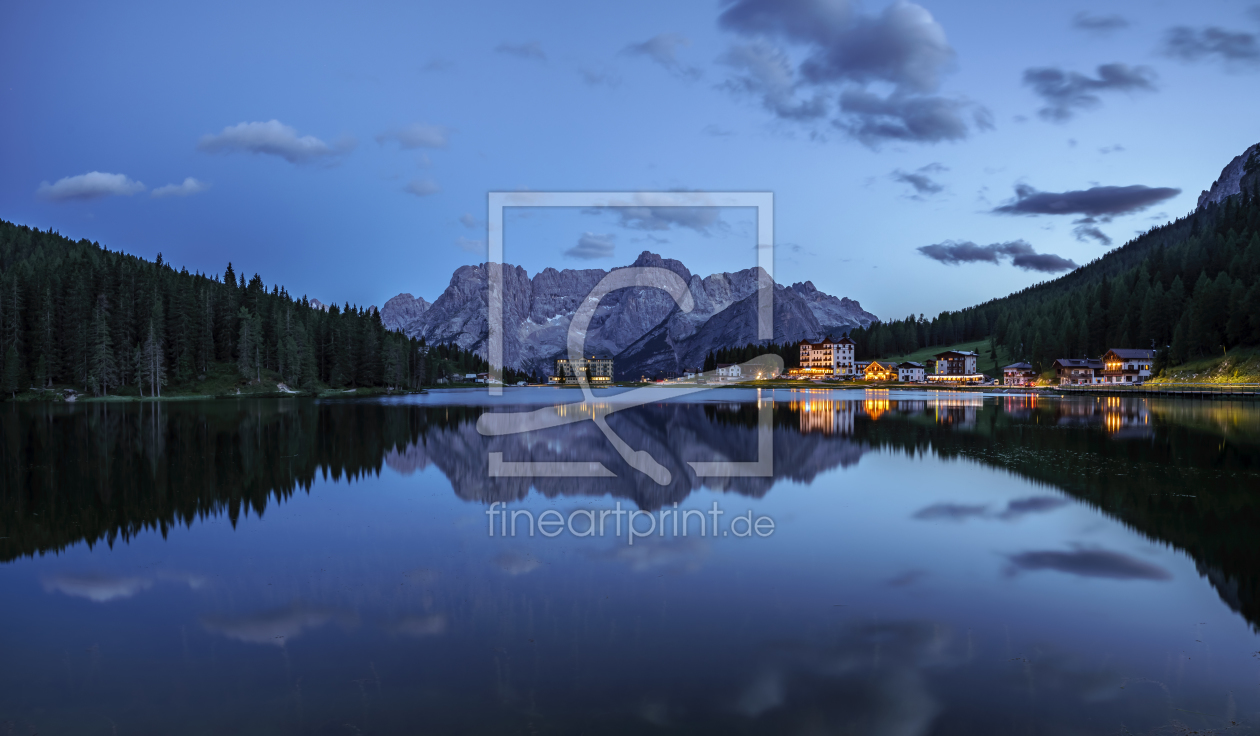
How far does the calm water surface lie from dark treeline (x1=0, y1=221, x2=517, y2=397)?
107393 mm

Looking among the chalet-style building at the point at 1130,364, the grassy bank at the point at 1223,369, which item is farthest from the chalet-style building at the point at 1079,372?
the grassy bank at the point at 1223,369

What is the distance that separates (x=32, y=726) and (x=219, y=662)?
2798mm

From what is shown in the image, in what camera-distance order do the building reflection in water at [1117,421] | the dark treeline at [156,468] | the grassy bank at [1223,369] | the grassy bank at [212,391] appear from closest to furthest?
the dark treeline at [156,468] < the building reflection in water at [1117,421] < the grassy bank at [212,391] < the grassy bank at [1223,369]

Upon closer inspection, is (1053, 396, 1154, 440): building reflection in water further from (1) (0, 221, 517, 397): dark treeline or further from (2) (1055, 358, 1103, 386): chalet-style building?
(1) (0, 221, 517, 397): dark treeline

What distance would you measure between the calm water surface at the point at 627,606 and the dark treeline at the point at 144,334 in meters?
107

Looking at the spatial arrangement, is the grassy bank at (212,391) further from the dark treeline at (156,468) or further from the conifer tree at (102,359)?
the dark treeline at (156,468)

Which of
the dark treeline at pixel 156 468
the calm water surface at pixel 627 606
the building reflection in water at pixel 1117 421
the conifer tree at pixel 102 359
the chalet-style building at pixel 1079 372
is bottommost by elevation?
the building reflection in water at pixel 1117 421

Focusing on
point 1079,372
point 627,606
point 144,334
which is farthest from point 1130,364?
point 144,334

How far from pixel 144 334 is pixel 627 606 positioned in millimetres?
147846

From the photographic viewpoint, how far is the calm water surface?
11219 mm

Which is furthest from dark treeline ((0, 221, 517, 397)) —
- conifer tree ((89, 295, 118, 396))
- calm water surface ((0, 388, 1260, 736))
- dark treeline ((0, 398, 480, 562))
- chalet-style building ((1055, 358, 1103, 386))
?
chalet-style building ((1055, 358, 1103, 386))

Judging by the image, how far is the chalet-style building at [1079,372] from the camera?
187 meters

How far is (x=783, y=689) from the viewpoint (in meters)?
11.8

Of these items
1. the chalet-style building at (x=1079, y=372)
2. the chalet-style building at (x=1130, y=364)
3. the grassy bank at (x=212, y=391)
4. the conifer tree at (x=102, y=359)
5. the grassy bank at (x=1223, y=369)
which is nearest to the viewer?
the grassy bank at (x=212, y=391)
